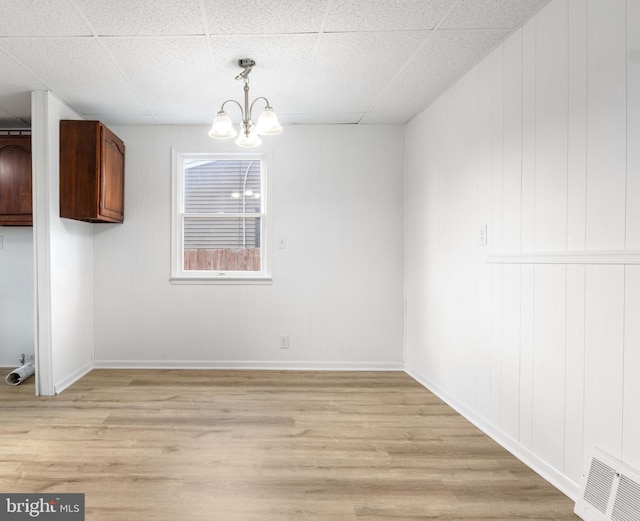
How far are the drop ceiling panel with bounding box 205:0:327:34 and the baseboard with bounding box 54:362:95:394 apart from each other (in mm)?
2930

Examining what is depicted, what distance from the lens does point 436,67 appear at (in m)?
2.67

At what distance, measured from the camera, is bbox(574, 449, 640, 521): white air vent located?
145 cm

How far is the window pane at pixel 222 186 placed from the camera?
12.9ft

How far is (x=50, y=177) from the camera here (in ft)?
9.89

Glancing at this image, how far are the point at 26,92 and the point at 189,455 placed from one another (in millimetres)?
3033

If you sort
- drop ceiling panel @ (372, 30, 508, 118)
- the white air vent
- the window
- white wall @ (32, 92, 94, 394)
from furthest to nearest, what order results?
1. the window
2. white wall @ (32, 92, 94, 394)
3. drop ceiling panel @ (372, 30, 508, 118)
4. the white air vent

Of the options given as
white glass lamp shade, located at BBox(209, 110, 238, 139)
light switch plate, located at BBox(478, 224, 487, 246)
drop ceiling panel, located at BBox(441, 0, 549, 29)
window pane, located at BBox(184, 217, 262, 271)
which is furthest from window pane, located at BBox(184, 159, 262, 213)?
drop ceiling panel, located at BBox(441, 0, 549, 29)

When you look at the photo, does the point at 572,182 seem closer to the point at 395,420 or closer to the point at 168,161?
the point at 395,420

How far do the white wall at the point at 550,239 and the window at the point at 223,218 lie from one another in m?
1.87

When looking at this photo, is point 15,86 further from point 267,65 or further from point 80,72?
point 267,65

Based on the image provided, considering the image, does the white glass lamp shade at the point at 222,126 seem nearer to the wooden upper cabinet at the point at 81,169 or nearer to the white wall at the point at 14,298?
the wooden upper cabinet at the point at 81,169

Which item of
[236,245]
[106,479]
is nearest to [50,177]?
[236,245]

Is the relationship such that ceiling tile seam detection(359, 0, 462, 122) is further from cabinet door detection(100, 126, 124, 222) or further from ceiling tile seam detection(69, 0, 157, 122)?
cabinet door detection(100, 126, 124, 222)

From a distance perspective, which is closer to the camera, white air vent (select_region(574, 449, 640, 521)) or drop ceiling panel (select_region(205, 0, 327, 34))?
white air vent (select_region(574, 449, 640, 521))
